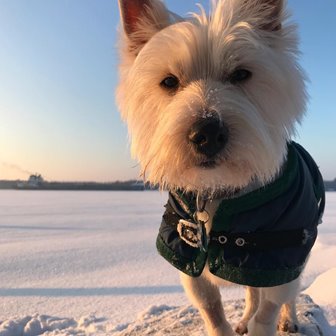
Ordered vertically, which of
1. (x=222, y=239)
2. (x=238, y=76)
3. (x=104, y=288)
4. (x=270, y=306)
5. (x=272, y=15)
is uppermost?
(x=272, y=15)

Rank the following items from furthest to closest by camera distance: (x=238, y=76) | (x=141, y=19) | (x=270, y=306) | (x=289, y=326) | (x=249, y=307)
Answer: (x=249, y=307)
(x=289, y=326)
(x=141, y=19)
(x=270, y=306)
(x=238, y=76)

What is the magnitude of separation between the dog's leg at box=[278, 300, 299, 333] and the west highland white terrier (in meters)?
0.77

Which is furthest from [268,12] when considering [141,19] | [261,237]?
[261,237]

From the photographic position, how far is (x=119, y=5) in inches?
100.0

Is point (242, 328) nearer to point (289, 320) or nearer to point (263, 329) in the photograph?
point (289, 320)

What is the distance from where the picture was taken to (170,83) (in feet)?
7.25

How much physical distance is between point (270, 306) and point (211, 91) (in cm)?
123

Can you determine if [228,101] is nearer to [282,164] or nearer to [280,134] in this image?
[280,134]

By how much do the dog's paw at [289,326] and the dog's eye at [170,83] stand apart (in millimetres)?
1949

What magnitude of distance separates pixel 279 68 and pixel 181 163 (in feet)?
2.64

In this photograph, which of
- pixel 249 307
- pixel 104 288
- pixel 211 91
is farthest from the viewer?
pixel 104 288

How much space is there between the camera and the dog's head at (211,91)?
71.5 inches

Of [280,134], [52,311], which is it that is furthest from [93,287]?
[280,134]

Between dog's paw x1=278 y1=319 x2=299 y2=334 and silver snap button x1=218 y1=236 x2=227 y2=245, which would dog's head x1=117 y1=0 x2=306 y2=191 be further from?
dog's paw x1=278 y1=319 x2=299 y2=334
